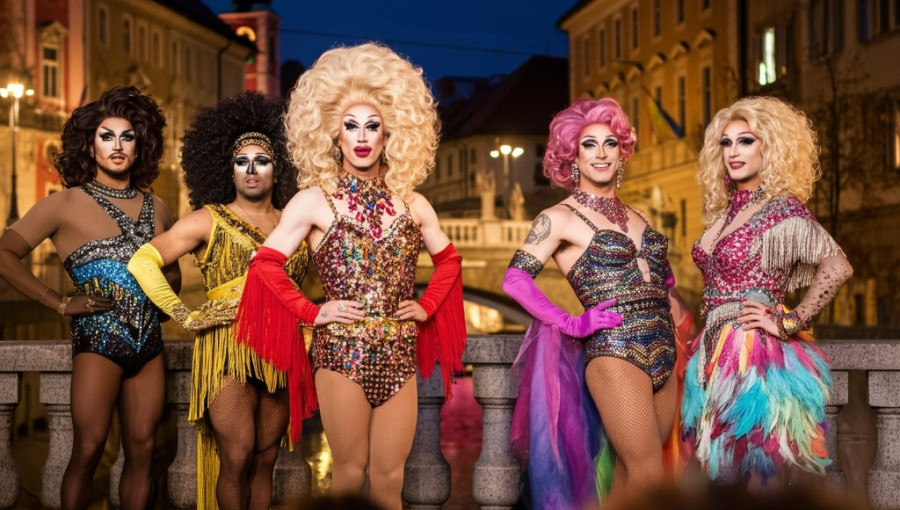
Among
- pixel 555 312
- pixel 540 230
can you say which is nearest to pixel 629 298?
pixel 555 312

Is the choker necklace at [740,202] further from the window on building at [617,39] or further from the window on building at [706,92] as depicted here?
the window on building at [617,39]

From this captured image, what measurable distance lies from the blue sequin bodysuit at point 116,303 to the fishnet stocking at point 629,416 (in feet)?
5.23

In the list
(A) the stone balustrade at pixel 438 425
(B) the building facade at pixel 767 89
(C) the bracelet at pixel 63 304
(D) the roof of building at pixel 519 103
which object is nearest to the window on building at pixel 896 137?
(B) the building facade at pixel 767 89

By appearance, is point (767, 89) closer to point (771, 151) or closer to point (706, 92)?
point (706, 92)

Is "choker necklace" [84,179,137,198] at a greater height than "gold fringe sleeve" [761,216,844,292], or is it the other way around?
"choker necklace" [84,179,137,198]

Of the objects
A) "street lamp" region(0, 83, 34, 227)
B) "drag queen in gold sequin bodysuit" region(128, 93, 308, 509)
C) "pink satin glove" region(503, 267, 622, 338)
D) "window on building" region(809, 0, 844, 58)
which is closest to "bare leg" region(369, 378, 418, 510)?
"drag queen in gold sequin bodysuit" region(128, 93, 308, 509)

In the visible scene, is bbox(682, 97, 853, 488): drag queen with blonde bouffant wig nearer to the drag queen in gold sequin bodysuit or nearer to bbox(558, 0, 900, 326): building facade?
the drag queen in gold sequin bodysuit

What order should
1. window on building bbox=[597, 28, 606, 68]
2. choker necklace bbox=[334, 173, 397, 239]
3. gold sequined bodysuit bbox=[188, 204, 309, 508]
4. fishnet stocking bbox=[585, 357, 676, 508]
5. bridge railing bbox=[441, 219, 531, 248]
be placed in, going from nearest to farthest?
choker necklace bbox=[334, 173, 397, 239], fishnet stocking bbox=[585, 357, 676, 508], gold sequined bodysuit bbox=[188, 204, 309, 508], bridge railing bbox=[441, 219, 531, 248], window on building bbox=[597, 28, 606, 68]

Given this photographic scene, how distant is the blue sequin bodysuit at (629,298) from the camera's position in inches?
166

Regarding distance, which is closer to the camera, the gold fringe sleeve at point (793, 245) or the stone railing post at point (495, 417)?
the gold fringe sleeve at point (793, 245)

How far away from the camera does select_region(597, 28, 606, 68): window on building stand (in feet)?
119

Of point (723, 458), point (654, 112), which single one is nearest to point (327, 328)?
point (723, 458)

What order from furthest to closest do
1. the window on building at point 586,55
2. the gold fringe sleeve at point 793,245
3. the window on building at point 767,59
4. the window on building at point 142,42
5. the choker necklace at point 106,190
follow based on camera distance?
1. the window on building at point 586,55
2. the window on building at point 142,42
3. the window on building at point 767,59
4. the choker necklace at point 106,190
5. the gold fringe sleeve at point 793,245

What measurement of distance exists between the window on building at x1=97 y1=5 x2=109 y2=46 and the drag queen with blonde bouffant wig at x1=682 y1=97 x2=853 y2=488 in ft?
103
